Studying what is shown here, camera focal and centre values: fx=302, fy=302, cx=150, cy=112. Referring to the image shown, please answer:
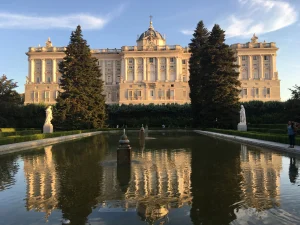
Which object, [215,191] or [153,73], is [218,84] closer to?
[215,191]

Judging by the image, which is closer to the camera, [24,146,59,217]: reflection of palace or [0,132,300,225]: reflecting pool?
[0,132,300,225]: reflecting pool

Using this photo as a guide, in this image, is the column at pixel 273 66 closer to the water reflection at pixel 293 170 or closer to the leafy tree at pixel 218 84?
the leafy tree at pixel 218 84

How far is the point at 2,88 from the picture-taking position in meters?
30.8

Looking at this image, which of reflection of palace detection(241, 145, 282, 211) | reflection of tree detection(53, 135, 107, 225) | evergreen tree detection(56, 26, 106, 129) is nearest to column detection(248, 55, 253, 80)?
evergreen tree detection(56, 26, 106, 129)

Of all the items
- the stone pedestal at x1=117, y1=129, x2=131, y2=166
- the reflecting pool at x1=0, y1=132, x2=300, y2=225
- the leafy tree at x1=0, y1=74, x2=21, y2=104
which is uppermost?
the leafy tree at x1=0, y1=74, x2=21, y2=104

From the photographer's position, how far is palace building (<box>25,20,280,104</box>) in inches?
3164

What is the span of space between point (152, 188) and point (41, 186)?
2245 mm

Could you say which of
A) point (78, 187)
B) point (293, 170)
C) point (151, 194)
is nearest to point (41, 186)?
point (78, 187)

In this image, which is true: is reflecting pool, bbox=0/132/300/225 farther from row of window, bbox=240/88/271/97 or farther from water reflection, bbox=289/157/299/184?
row of window, bbox=240/88/271/97

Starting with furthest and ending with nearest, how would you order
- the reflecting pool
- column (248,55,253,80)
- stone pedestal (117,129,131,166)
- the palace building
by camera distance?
column (248,55,253,80)
the palace building
stone pedestal (117,129,131,166)
the reflecting pool

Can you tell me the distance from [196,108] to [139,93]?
44.3m

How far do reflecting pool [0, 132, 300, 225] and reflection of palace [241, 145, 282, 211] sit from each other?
2 cm

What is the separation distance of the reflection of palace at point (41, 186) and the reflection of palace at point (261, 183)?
3.19 m

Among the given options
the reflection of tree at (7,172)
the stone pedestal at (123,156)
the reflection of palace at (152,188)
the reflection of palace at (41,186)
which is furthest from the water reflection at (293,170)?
the reflection of tree at (7,172)
